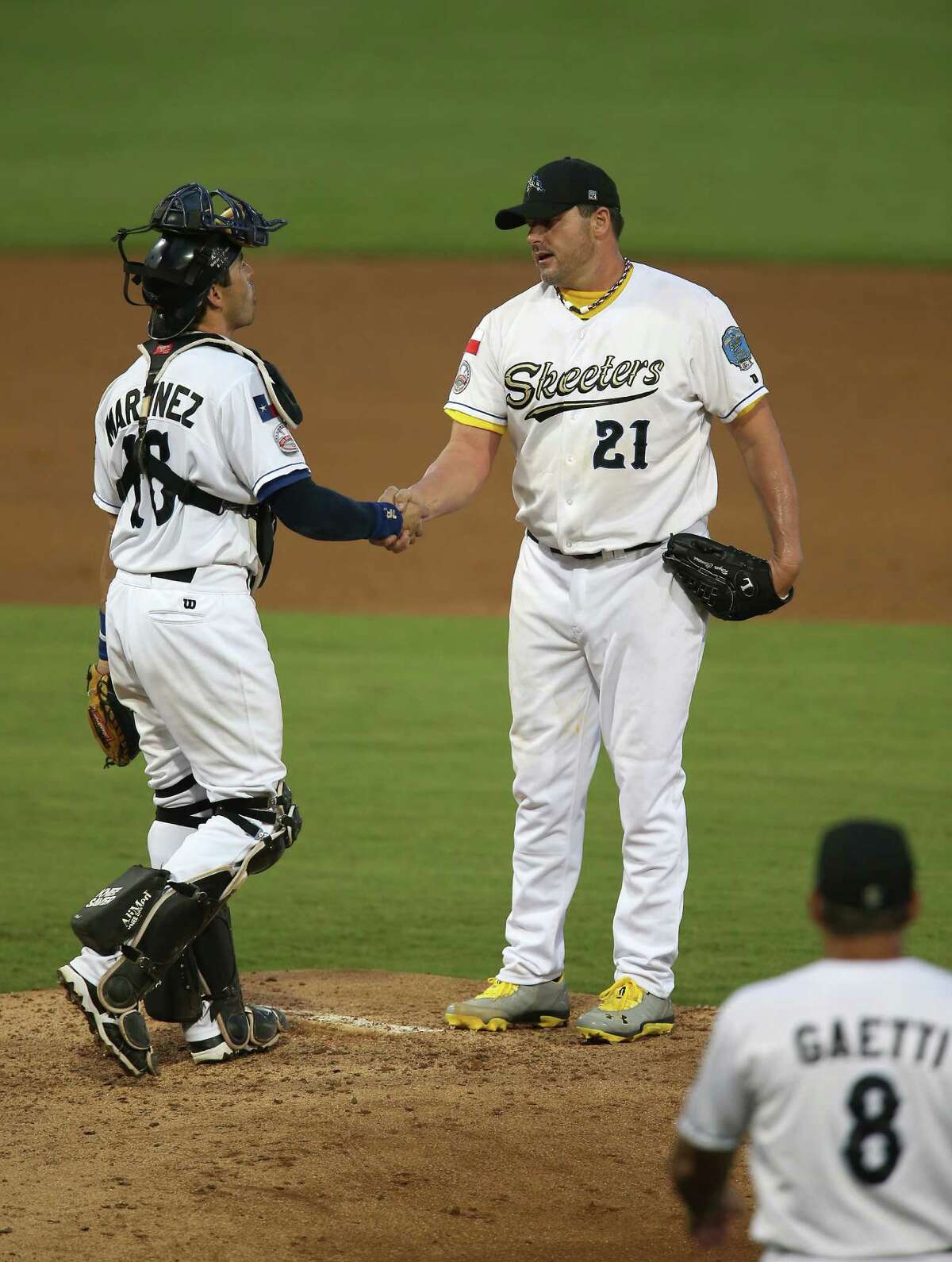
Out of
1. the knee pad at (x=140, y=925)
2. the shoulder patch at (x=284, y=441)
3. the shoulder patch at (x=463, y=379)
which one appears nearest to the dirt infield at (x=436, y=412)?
the shoulder patch at (x=463, y=379)

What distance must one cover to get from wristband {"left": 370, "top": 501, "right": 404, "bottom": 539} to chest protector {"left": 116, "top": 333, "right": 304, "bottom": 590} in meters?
0.27

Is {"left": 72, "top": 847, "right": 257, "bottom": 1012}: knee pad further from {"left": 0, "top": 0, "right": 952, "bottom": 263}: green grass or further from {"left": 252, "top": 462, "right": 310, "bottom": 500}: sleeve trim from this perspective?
{"left": 0, "top": 0, "right": 952, "bottom": 263}: green grass

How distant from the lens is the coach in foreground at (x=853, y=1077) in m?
2.19

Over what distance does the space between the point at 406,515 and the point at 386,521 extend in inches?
6.9

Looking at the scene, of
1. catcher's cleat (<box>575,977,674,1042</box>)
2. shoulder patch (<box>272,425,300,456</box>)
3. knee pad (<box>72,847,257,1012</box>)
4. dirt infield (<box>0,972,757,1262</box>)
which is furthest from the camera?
catcher's cleat (<box>575,977,674,1042</box>)

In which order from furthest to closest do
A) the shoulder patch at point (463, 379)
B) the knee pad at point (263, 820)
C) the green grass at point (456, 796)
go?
the green grass at point (456, 796) < the shoulder patch at point (463, 379) < the knee pad at point (263, 820)

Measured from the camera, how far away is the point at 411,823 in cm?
727

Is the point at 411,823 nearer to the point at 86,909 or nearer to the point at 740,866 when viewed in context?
the point at 740,866

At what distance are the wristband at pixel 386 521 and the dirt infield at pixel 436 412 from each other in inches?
264

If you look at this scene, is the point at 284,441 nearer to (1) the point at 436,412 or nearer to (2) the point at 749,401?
(2) the point at 749,401

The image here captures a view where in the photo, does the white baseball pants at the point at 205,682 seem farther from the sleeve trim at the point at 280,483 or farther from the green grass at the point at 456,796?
the green grass at the point at 456,796

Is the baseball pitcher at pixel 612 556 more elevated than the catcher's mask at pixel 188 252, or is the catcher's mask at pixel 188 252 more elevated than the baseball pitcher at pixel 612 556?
the catcher's mask at pixel 188 252

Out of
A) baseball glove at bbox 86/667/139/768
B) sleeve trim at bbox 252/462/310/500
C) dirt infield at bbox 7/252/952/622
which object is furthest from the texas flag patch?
dirt infield at bbox 7/252/952/622

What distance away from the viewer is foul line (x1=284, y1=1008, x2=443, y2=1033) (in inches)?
193
